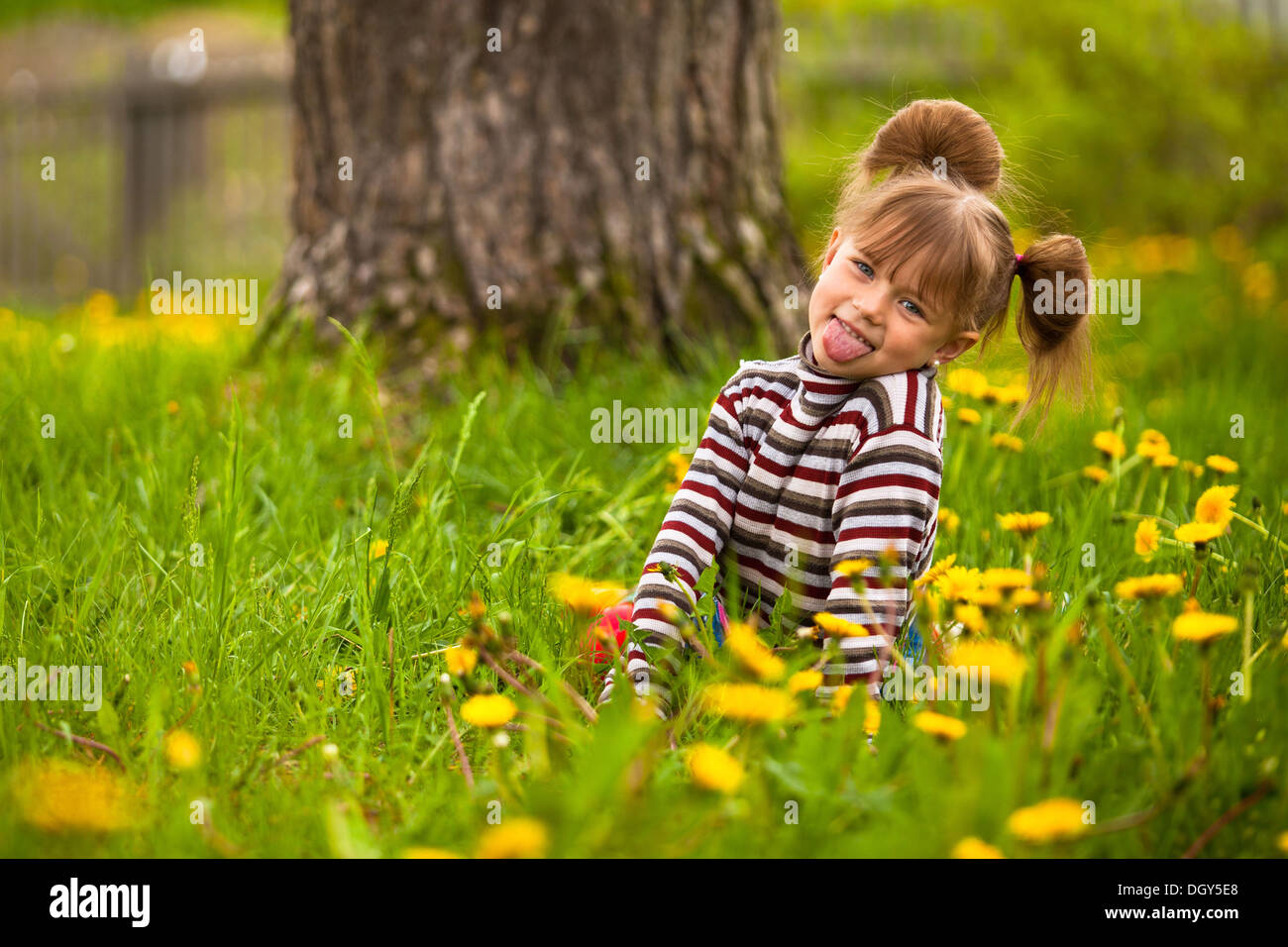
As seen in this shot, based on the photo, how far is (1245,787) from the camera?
1263 millimetres

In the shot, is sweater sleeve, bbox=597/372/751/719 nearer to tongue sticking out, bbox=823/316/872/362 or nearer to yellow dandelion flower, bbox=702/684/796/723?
tongue sticking out, bbox=823/316/872/362

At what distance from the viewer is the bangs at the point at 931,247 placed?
1.70 meters

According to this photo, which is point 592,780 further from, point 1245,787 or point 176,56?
point 176,56

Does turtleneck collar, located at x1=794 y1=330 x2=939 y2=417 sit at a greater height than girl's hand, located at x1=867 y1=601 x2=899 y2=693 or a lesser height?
greater

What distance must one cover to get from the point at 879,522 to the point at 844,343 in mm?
279

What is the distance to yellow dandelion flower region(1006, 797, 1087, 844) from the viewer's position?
1.03 m

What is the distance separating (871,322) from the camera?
5.69ft

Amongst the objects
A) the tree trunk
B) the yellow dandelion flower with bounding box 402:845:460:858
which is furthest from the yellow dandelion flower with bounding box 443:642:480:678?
the tree trunk

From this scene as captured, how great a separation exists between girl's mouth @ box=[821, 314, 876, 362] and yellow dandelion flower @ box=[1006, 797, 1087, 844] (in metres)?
0.85

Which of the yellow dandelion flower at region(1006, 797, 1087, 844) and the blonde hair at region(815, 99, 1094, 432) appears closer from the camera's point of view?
the yellow dandelion flower at region(1006, 797, 1087, 844)

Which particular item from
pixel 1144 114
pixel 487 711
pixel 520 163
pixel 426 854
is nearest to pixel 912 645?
pixel 487 711

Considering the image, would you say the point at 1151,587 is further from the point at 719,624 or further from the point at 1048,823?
the point at 719,624

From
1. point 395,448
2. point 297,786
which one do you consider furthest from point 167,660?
point 395,448

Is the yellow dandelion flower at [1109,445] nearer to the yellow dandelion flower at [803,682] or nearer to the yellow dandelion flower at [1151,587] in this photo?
the yellow dandelion flower at [1151,587]
